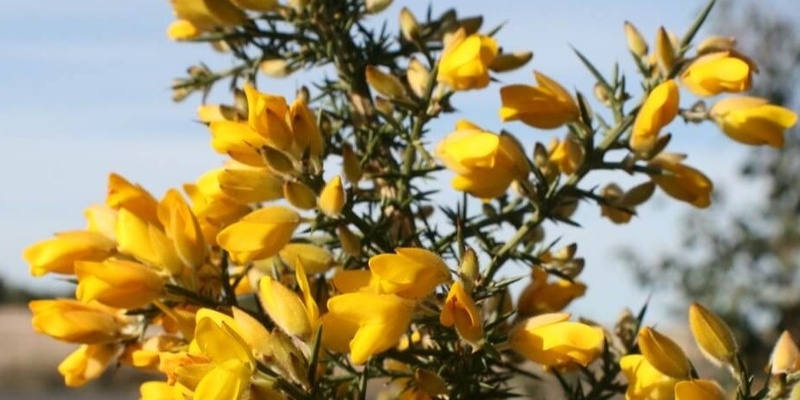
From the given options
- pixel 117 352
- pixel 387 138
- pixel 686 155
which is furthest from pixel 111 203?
pixel 686 155

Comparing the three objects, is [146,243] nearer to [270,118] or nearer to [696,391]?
[270,118]

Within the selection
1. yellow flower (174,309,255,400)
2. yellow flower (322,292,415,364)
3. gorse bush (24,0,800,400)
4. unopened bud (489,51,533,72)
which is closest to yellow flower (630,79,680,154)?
gorse bush (24,0,800,400)

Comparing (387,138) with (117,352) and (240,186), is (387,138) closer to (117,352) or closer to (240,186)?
(240,186)

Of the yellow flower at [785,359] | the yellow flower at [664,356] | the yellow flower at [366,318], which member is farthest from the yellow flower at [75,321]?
the yellow flower at [785,359]

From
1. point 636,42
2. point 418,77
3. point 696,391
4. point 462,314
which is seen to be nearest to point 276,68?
point 418,77

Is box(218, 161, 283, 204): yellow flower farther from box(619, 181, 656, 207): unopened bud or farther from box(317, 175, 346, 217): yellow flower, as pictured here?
box(619, 181, 656, 207): unopened bud

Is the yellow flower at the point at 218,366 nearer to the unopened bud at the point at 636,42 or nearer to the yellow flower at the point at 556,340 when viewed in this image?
the yellow flower at the point at 556,340
